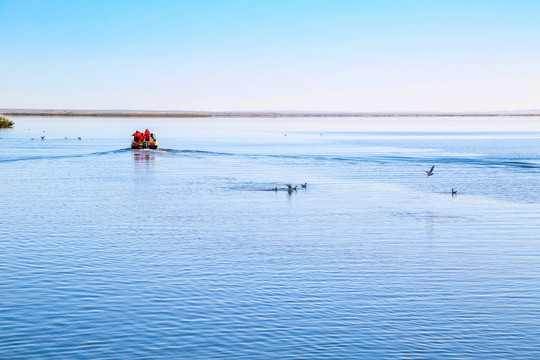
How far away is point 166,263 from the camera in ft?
84.9

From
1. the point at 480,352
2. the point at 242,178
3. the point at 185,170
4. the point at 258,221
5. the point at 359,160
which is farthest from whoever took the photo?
the point at 359,160

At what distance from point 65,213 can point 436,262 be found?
21.8 m

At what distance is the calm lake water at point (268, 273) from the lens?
56.7ft

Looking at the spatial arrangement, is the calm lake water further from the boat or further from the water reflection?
the boat

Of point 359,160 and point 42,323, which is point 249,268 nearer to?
point 42,323

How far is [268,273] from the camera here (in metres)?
24.4

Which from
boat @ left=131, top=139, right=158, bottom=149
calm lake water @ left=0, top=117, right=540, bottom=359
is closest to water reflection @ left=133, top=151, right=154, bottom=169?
boat @ left=131, top=139, right=158, bottom=149

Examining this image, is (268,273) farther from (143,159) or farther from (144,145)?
(144,145)

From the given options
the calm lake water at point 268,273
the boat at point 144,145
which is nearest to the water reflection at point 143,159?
the boat at point 144,145

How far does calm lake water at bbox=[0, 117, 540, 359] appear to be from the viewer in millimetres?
17281

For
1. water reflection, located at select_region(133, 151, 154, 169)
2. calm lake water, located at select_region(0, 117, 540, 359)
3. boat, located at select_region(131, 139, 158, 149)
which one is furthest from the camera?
boat, located at select_region(131, 139, 158, 149)

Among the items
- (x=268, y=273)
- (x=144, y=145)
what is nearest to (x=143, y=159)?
(x=144, y=145)

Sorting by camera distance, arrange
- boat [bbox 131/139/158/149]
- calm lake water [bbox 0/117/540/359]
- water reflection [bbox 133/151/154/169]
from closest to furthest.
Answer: calm lake water [bbox 0/117/540/359], water reflection [bbox 133/151/154/169], boat [bbox 131/139/158/149]

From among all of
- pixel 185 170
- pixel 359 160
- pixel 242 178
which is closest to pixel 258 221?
pixel 242 178
